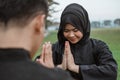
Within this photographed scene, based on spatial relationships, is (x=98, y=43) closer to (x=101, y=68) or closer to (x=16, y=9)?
(x=101, y=68)

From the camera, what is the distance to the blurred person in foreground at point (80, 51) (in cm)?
347

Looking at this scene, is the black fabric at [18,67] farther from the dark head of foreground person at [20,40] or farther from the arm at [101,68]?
the arm at [101,68]

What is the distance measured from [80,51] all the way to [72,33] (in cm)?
29

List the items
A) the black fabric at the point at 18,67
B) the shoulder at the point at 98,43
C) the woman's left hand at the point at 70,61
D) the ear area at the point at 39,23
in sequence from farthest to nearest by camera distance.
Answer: the shoulder at the point at 98,43 < the woman's left hand at the point at 70,61 < the ear area at the point at 39,23 < the black fabric at the point at 18,67

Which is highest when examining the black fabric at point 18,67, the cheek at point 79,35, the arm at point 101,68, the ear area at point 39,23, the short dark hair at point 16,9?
the short dark hair at point 16,9

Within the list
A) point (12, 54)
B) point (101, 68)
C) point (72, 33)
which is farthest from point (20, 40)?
point (101, 68)

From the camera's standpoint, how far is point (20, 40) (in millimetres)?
1823

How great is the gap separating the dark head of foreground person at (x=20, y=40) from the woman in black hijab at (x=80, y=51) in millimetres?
1592

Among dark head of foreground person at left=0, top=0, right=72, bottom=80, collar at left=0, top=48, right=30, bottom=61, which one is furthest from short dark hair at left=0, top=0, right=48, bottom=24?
collar at left=0, top=48, right=30, bottom=61

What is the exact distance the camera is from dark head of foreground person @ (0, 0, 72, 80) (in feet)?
5.79

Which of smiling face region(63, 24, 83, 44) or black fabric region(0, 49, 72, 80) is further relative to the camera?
smiling face region(63, 24, 83, 44)

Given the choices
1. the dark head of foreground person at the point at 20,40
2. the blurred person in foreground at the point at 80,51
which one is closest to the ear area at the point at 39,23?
the dark head of foreground person at the point at 20,40

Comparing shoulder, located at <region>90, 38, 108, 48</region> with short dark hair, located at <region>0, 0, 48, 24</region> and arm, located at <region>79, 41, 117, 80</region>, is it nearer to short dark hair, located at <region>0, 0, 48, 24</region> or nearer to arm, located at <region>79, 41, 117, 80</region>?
arm, located at <region>79, 41, 117, 80</region>

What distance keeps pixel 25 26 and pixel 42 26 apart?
0.11 meters
